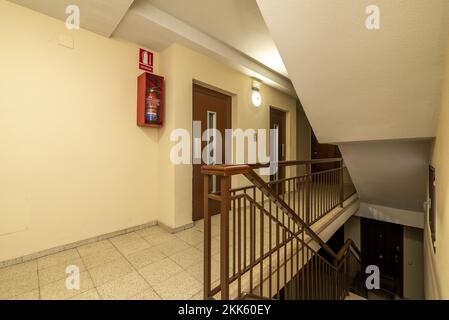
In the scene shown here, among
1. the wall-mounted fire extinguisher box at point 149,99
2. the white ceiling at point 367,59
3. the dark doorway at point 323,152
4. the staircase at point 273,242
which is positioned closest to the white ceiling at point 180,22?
the wall-mounted fire extinguisher box at point 149,99

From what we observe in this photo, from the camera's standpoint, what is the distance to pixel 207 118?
325 cm

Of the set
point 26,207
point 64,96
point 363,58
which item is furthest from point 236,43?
point 26,207

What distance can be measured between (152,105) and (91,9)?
1.09 meters

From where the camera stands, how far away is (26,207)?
79.0 inches

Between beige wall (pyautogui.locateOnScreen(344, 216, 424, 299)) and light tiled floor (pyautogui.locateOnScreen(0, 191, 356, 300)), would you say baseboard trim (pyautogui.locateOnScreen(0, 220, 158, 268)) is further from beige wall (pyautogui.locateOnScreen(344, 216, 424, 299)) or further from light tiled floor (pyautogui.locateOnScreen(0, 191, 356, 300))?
beige wall (pyautogui.locateOnScreen(344, 216, 424, 299))

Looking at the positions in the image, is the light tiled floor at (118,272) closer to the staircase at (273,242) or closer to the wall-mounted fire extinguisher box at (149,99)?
the staircase at (273,242)

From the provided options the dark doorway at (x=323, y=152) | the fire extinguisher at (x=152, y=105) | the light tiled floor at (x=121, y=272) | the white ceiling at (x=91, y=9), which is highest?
the white ceiling at (x=91, y=9)

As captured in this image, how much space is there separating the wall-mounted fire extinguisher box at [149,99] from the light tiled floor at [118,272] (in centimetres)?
154

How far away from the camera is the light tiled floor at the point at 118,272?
5.08ft

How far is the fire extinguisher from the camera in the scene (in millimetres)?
2652

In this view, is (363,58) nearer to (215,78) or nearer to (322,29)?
(322,29)

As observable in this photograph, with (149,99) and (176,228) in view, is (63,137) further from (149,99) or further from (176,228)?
(176,228)

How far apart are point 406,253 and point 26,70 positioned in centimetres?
727

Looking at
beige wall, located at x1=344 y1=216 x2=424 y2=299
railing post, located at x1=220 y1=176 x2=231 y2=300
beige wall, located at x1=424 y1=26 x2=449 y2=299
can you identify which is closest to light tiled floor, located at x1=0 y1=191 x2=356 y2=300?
Answer: railing post, located at x1=220 y1=176 x2=231 y2=300
